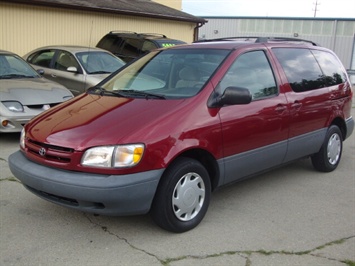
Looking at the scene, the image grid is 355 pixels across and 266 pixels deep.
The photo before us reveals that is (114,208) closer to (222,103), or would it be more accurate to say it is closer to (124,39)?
(222,103)

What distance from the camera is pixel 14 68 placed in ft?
25.8

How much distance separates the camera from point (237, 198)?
15.5 ft

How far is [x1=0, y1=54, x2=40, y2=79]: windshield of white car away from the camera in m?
7.62

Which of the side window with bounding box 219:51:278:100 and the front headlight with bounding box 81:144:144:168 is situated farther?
the side window with bounding box 219:51:278:100

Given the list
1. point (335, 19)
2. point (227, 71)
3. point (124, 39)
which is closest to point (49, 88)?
point (227, 71)

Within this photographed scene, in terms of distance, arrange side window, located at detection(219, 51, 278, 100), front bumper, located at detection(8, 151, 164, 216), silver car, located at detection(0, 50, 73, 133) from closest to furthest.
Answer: front bumper, located at detection(8, 151, 164, 216) < side window, located at detection(219, 51, 278, 100) < silver car, located at detection(0, 50, 73, 133)

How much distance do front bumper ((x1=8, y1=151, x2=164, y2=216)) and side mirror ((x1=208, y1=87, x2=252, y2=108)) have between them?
925mm

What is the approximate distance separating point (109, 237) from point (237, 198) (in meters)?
1.65

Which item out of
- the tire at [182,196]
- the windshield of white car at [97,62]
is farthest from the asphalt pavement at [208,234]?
the windshield of white car at [97,62]

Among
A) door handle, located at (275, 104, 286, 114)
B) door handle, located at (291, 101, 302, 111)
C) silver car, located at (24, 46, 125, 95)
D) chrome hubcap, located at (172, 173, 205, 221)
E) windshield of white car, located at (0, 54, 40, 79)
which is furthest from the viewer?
silver car, located at (24, 46, 125, 95)

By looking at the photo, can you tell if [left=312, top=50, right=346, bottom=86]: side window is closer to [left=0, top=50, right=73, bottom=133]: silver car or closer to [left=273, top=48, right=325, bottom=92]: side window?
[left=273, top=48, right=325, bottom=92]: side window

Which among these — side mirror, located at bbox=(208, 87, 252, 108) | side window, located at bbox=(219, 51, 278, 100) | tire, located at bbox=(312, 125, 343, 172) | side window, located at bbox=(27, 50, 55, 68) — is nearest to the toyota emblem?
side mirror, located at bbox=(208, 87, 252, 108)

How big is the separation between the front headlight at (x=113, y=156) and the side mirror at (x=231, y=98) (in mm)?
955

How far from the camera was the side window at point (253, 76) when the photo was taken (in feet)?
14.1
